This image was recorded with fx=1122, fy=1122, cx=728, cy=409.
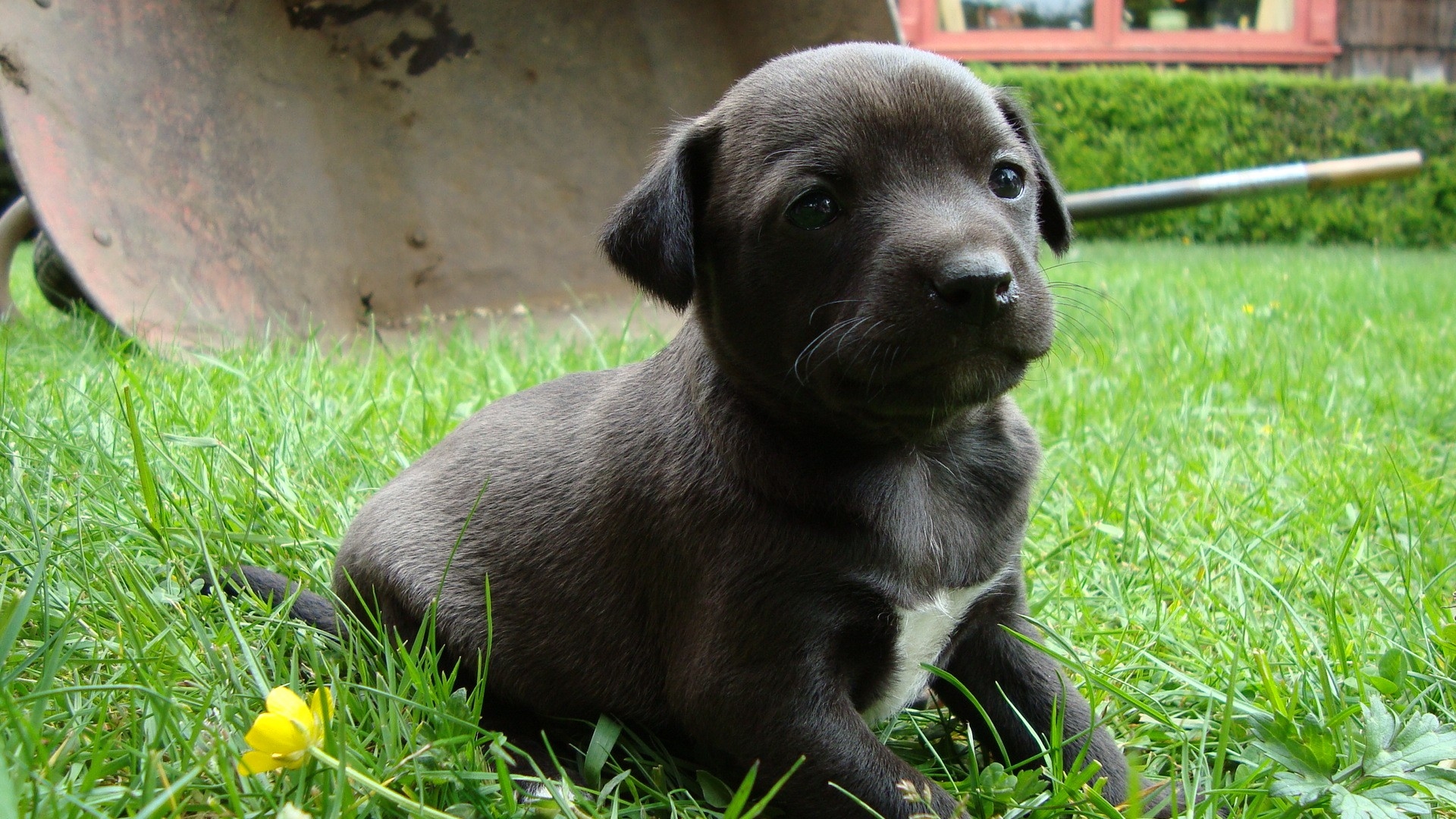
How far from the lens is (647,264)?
5.81ft

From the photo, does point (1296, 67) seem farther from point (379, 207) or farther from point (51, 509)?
point (51, 509)

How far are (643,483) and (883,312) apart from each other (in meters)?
0.52

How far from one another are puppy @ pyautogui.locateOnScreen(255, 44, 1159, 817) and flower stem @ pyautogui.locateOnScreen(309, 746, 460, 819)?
14.0 inches

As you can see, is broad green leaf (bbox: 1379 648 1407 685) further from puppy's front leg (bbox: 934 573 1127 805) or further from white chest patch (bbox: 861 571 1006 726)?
white chest patch (bbox: 861 571 1006 726)

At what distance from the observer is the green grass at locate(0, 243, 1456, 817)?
1551mm

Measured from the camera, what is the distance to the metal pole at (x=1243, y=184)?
15.6ft

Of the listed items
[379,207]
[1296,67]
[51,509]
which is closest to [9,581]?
[51,509]

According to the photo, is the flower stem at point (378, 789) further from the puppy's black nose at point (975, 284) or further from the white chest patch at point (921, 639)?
the puppy's black nose at point (975, 284)

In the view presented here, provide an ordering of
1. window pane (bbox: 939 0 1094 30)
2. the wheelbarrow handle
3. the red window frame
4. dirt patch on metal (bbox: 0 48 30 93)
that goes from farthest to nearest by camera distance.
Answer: window pane (bbox: 939 0 1094 30)
the red window frame
the wheelbarrow handle
dirt patch on metal (bbox: 0 48 30 93)

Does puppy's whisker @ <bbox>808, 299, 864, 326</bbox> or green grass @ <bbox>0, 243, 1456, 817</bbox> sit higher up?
puppy's whisker @ <bbox>808, 299, 864, 326</bbox>

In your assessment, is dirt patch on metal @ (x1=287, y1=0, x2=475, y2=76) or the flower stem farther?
dirt patch on metal @ (x1=287, y1=0, x2=475, y2=76)

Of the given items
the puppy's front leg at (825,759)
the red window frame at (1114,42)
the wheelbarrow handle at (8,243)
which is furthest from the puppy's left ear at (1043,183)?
the red window frame at (1114,42)

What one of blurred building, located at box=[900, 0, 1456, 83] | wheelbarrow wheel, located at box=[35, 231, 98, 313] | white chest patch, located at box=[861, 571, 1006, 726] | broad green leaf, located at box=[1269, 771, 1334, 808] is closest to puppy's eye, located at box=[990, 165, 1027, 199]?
white chest patch, located at box=[861, 571, 1006, 726]

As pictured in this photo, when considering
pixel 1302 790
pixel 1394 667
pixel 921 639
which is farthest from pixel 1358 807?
pixel 921 639
